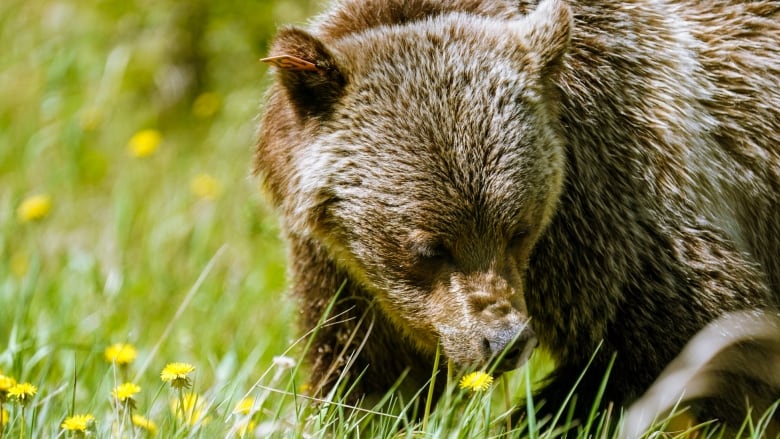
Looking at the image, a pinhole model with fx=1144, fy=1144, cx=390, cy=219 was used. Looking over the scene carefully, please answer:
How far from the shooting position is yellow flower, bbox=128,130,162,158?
698cm

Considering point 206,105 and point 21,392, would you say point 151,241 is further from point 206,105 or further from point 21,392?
point 21,392

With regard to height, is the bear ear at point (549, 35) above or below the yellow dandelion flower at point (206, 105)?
above

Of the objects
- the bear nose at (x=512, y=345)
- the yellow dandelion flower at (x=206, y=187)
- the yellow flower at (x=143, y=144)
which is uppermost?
the bear nose at (x=512, y=345)

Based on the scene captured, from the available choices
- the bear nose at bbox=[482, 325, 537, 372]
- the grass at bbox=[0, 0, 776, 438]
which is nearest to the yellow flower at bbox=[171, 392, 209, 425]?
the grass at bbox=[0, 0, 776, 438]

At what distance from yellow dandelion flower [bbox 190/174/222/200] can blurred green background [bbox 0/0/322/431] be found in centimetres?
1

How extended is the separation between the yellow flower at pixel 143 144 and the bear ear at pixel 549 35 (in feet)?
11.5

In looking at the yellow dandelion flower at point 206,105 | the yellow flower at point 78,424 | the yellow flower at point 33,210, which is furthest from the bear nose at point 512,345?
the yellow dandelion flower at point 206,105

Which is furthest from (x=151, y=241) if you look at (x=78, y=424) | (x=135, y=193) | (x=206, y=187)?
(x=78, y=424)

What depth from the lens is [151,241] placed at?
21.1 feet

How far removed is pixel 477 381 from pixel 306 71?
1.24m

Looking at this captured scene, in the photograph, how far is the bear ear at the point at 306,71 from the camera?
3.89 meters

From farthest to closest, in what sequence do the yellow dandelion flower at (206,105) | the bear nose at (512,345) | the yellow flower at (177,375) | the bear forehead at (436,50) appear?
the yellow dandelion flower at (206,105) → the bear forehead at (436,50) → the bear nose at (512,345) → the yellow flower at (177,375)

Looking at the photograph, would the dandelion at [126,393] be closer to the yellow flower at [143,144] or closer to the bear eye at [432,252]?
the bear eye at [432,252]

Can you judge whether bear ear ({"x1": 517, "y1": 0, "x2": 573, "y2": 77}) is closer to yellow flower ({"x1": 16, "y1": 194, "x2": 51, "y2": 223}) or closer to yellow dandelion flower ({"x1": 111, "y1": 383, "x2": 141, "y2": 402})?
yellow dandelion flower ({"x1": 111, "y1": 383, "x2": 141, "y2": 402})
